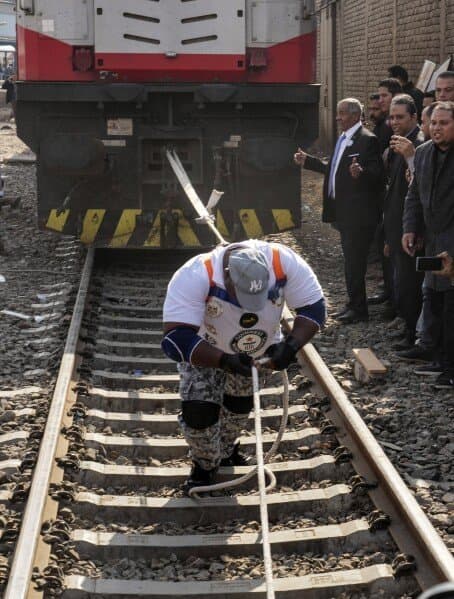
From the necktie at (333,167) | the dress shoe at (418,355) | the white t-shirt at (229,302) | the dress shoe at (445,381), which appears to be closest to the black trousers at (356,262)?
the necktie at (333,167)

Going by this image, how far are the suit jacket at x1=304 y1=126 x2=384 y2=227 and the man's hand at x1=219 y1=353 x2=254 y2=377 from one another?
4.31 meters

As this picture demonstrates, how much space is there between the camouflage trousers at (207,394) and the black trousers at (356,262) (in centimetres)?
354

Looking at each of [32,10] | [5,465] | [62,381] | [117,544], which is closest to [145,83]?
[32,10]

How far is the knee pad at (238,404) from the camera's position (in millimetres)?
5445

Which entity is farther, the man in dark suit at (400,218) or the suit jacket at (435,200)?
the man in dark suit at (400,218)

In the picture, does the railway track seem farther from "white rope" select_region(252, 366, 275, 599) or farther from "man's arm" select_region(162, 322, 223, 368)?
Answer: "man's arm" select_region(162, 322, 223, 368)

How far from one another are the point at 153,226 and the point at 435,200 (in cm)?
392

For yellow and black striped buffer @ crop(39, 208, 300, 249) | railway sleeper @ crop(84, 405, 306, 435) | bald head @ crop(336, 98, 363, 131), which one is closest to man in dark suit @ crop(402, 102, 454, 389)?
railway sleeper @ crop(84, 405, 306, 435)

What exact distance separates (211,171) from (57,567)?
6577 mm

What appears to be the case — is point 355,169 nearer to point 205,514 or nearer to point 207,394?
point 207,394

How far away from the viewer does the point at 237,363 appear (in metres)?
4.73

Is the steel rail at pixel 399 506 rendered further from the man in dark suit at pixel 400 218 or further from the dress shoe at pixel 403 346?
the man in dark suit at pixel 400 218

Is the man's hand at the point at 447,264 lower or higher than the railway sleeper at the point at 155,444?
higher

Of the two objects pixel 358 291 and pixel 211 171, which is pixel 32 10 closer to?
pixel 211 171
